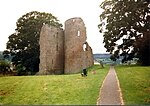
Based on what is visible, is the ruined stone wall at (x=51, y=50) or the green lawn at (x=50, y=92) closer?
the green lawn at (x=50, y=92)

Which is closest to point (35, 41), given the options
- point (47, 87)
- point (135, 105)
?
point (47, 87)

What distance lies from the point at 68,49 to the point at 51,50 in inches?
109

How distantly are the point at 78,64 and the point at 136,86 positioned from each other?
27045 mm

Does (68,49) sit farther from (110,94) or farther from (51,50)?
(110,94)

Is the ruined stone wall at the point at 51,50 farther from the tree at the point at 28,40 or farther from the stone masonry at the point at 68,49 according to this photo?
the tree at the point at 28,40

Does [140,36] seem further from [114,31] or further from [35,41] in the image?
[35,41]

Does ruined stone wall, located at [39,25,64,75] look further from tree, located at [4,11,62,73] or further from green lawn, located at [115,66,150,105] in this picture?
green lawn, located at [115,66,150,105]

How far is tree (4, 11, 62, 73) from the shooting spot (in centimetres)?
6627

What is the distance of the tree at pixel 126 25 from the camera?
4934cm

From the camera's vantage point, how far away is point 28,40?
6688cm

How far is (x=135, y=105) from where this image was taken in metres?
18.7

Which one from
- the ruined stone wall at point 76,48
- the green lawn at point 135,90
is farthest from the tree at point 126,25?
the green lawn at point 135,90

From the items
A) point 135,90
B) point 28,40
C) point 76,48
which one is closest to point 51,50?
point 76,48

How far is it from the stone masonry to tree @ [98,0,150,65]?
4.11m
